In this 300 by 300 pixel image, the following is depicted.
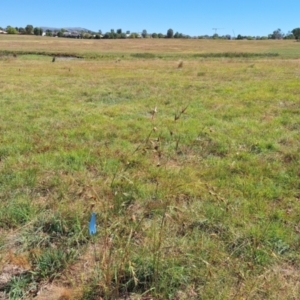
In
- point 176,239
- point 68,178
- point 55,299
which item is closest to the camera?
point 55,299

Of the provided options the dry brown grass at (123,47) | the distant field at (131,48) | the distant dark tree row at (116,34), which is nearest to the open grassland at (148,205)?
the distant field at (131,48)

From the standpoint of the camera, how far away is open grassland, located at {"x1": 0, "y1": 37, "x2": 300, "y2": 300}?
7.96ft

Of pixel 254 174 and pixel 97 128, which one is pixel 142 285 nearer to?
pixel 254 174

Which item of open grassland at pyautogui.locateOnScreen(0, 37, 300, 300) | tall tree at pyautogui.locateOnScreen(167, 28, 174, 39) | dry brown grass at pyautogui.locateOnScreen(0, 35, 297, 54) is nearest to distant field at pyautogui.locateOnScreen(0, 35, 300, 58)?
dry brown grass at pyautogui.locateOnScreen(0, 35, 297, 54)

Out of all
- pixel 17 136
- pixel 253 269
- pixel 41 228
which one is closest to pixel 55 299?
pixel 41 228

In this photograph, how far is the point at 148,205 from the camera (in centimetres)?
354

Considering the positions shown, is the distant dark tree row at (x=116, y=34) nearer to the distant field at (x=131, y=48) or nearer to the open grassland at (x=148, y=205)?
the distant field at (x=131, y=48)

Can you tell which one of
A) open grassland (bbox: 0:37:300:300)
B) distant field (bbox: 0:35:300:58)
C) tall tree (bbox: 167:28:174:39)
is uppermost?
tall tree (bbox: 167:28:174:39)

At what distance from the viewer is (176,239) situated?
116 inches

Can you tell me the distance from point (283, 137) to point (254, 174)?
1.96 metres

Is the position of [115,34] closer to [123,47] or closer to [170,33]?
[170,33]

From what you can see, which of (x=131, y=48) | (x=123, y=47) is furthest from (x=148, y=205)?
(x=123, y=47)

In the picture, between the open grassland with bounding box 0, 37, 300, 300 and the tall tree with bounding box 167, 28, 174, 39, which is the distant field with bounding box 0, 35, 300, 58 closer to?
the open grassland with bounding box 0, 37, 300, 300

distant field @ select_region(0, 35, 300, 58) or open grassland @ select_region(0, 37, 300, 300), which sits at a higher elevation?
distant field @ select_region(0, 35, 300, 58)
